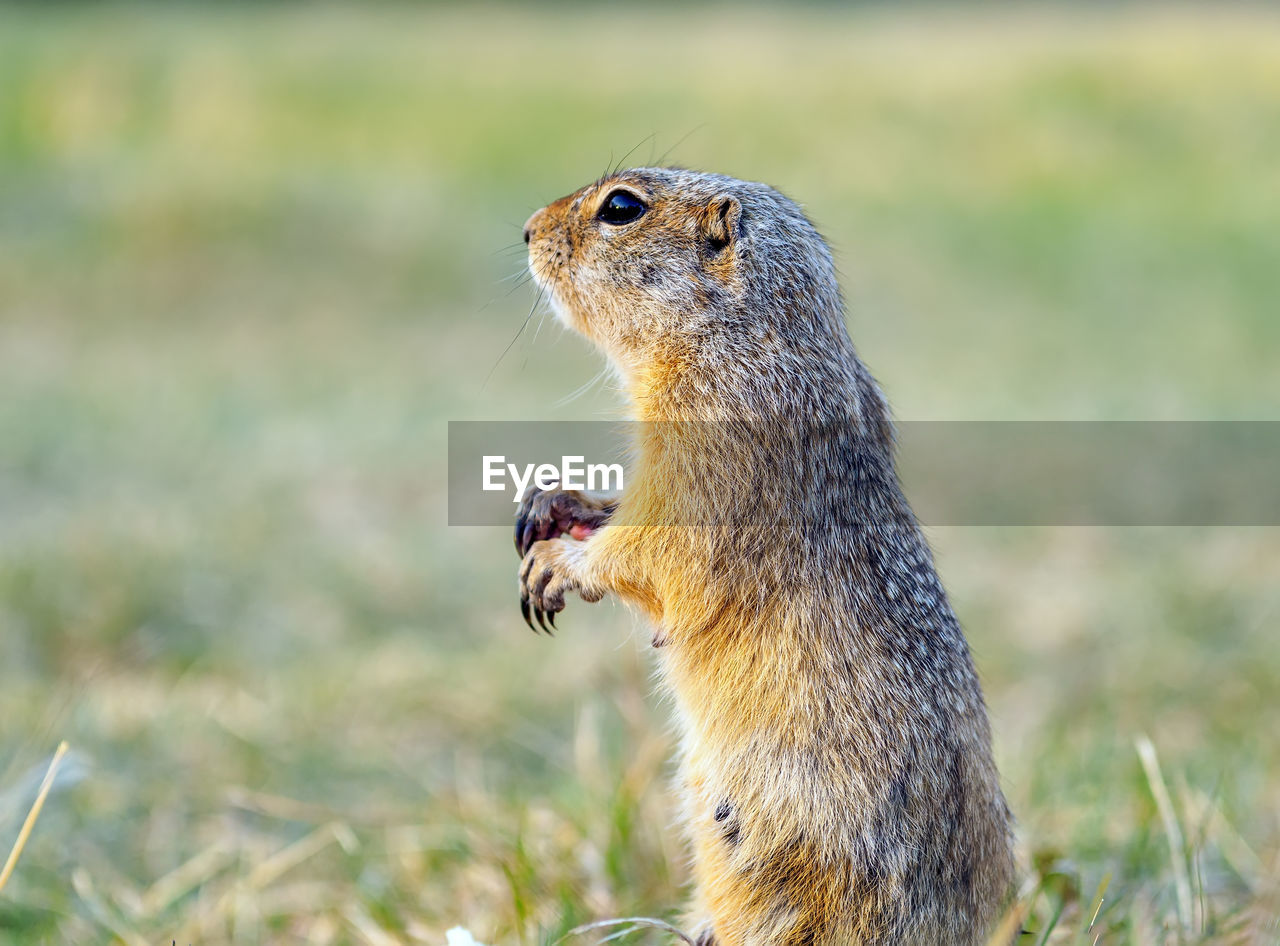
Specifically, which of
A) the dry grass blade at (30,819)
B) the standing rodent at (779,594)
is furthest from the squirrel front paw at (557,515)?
the dry grass blade at (30,819)

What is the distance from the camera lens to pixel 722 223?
284 cm

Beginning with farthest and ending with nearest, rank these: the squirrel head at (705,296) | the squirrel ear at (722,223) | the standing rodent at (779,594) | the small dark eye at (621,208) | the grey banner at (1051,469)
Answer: the grey banner at (1051,469), the small dark eye at (621,208), the squirrel ear at (722,223), the squirrel head at (705,296), the standing rodent at (779,594)

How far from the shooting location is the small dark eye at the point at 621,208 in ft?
9.81

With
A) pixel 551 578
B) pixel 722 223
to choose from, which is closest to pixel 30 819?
pixel 551 578

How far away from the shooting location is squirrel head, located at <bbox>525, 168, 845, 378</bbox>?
2734 millimetres

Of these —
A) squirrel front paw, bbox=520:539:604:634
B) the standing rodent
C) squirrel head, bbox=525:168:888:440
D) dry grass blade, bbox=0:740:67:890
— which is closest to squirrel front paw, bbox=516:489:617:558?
the standing rodent

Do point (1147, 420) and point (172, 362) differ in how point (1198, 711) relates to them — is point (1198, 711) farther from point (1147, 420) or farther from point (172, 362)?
point (172, 362)

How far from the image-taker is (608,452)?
118 inches

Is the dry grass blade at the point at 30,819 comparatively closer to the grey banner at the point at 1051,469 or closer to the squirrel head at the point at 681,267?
the squirrel head at the point at 681,267

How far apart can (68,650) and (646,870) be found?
3180 millimetres

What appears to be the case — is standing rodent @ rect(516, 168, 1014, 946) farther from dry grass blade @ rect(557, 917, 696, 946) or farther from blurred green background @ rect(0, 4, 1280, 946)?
blurred green background @ rect(0, 4, 1280, 946)

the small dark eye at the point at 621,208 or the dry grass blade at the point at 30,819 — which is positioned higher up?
the small dark eye at the point at 621,208

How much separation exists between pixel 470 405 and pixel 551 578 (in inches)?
301

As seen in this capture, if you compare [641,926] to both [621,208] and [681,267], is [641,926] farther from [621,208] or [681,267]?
[621,208]
